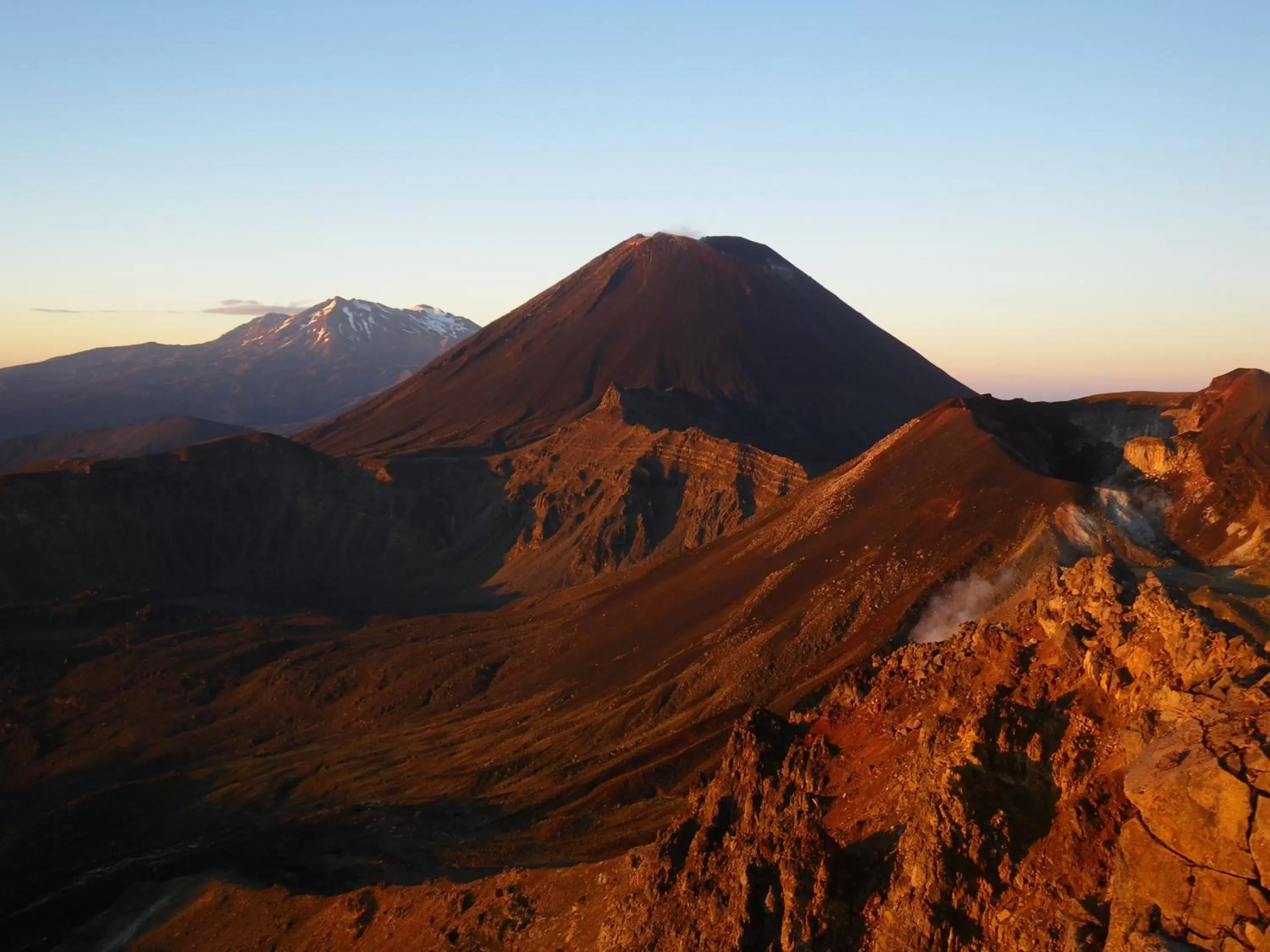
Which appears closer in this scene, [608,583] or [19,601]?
[608,583]

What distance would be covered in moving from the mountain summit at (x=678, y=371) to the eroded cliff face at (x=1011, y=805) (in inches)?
3908

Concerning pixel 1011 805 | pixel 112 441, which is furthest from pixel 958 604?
pixel 112 441

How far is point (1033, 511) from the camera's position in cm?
5534

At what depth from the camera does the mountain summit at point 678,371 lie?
141 m

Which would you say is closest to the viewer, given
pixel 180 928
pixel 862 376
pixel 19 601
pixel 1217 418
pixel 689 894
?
pixel 689 894

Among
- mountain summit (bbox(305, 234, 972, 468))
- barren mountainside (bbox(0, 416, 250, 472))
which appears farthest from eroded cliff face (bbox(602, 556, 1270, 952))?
barren mountainside (bbox(0, 416, 250, 472))

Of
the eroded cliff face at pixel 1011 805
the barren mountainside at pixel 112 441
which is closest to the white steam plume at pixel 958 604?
the eroded cliff face at pixel 1011 805

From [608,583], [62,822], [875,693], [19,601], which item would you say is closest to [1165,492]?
[608,583]

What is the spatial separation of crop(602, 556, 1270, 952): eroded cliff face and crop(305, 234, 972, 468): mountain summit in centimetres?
9926

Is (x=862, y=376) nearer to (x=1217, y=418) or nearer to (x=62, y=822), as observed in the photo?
(x=1217, y=418)

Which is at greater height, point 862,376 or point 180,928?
point 862,376

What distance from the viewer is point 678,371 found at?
15950 cm

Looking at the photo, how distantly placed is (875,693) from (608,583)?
56849mm

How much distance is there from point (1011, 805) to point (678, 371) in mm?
145546
